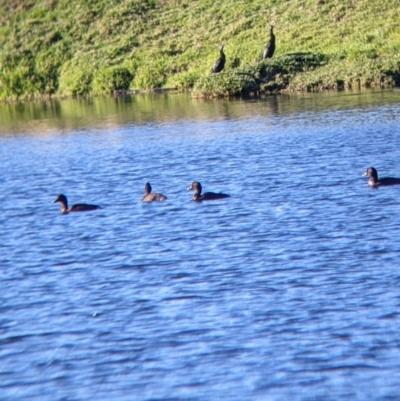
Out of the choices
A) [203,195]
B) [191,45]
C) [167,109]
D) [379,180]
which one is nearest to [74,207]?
[203,195]

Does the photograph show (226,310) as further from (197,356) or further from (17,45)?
(17,45)

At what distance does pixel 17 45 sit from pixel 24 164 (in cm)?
2884

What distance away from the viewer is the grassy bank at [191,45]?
125 feet

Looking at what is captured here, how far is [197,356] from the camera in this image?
10.1 m

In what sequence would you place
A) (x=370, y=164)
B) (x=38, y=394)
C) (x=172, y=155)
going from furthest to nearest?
(x=172, y=155), (x=370, y=164), (x=38, y=394)

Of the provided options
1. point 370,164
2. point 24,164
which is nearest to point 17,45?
point 24,164

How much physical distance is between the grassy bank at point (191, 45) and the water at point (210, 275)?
1278cm

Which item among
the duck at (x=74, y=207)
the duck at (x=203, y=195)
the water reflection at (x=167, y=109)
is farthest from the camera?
the water reflection at (x=167, y=109)

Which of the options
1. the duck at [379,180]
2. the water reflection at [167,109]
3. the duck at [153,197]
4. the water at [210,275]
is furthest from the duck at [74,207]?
the water reflection at [167,109]

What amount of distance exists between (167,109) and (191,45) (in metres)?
12.3

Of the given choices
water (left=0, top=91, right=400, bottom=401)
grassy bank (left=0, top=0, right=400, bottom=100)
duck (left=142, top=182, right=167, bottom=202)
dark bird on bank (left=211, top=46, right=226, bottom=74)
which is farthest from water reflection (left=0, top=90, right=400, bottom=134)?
duck (left=142, top=182, right=167, bottom=202)

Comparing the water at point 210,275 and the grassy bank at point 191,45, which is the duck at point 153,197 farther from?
the grassy bank at point 191,45

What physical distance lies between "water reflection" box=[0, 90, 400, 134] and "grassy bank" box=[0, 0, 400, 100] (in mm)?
1832

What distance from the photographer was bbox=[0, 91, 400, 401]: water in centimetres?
968
